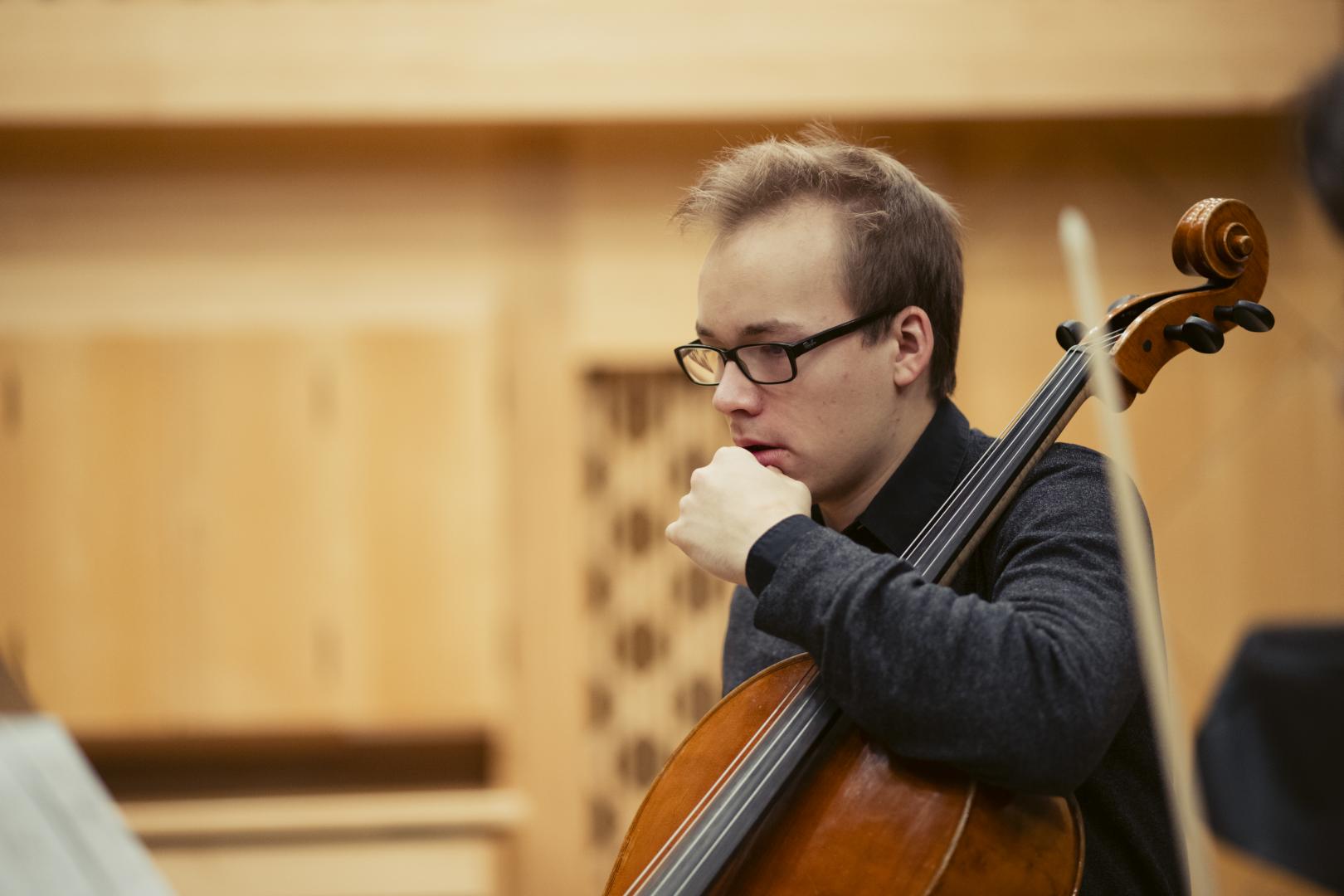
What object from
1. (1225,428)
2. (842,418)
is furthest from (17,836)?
(1225,428)

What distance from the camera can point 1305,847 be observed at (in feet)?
4.42

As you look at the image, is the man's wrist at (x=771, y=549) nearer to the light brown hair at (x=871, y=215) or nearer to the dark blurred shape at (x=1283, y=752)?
the light brown hair at (x=871, y=215)

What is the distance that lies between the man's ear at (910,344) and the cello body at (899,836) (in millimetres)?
422

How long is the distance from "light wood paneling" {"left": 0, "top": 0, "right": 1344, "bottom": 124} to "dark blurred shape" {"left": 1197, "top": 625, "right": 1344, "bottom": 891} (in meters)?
2.77

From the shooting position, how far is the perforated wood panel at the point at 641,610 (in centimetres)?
411

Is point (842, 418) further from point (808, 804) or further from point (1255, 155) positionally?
point (1255, 155)

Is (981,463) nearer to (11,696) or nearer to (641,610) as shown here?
(11,696)

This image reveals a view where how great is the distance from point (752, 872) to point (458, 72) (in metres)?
3.35

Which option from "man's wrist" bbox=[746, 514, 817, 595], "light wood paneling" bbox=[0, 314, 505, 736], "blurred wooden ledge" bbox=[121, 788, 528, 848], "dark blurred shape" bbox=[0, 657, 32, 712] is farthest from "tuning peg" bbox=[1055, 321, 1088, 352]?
"blurred wooden ledge" bbox=[121, 788, 528, 848]

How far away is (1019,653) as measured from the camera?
0.93m

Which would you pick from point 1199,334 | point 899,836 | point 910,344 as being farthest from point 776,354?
point 899,836

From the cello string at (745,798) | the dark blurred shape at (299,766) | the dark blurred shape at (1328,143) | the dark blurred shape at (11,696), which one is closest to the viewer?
the dark blurred shape at (1328,143)

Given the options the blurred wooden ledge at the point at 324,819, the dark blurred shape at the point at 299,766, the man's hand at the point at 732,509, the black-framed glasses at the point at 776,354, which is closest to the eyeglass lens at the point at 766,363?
the black-framed glasses at the point at 776,354

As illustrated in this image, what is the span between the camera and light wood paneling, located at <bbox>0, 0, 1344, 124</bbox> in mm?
3855
